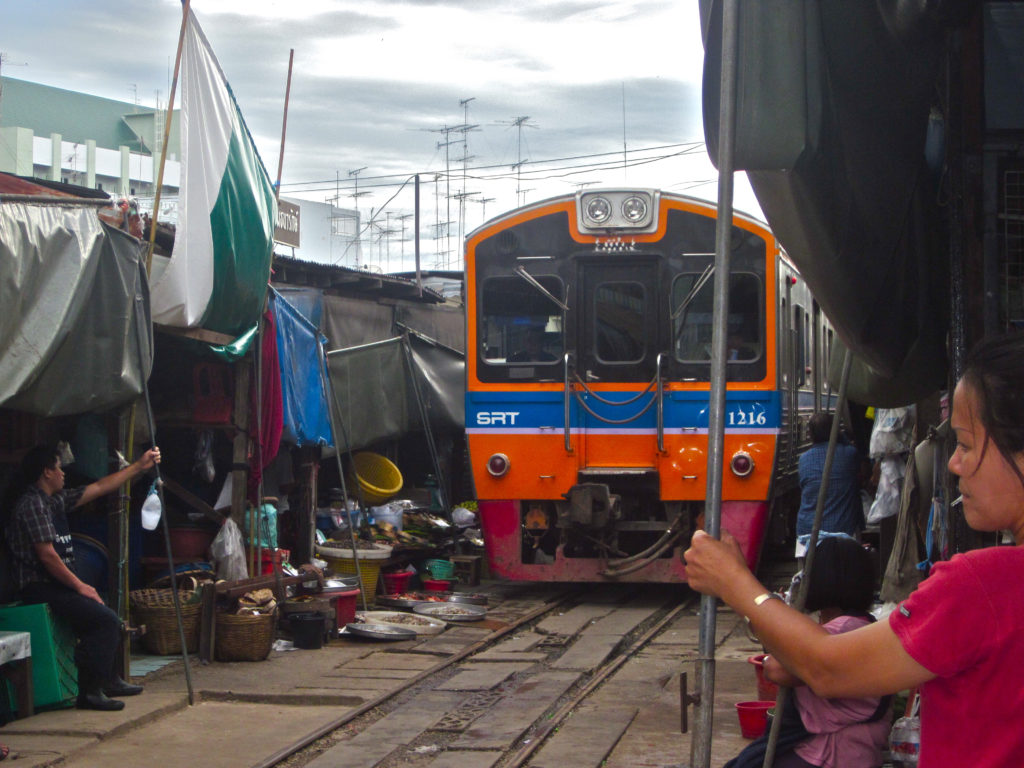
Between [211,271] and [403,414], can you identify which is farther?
[403,414]

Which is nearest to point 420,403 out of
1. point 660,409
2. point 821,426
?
point 660,409

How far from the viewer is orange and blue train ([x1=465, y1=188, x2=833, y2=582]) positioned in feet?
32.9

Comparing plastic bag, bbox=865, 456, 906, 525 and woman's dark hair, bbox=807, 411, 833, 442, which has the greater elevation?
woman's dark hair, bbox=807, 411, 833, 442

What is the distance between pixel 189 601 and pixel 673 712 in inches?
131

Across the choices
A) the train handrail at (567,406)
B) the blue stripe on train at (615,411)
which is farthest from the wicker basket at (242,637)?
the train handrail at (567,406)

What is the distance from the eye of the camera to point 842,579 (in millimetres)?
3404

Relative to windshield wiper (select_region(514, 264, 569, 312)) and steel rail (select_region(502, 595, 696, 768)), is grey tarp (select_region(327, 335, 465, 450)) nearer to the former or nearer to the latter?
windshield wiper (select_region(514, 264, 569, 312))

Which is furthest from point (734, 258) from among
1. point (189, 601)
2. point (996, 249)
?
point (996, 249)

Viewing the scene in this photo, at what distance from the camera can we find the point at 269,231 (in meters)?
8.47

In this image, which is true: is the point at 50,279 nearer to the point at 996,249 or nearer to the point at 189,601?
the point at 189,601

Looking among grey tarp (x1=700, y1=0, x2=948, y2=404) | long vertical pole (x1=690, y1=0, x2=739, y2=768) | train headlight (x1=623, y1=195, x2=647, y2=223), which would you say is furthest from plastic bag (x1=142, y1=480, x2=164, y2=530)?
long vertical pole (x1=690, y1=0, x2=739, y2=768)

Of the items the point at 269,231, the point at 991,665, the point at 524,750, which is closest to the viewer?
the point at 991,665

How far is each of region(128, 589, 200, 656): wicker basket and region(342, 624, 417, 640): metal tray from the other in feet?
4.08

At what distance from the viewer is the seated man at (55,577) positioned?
21.8 ft
